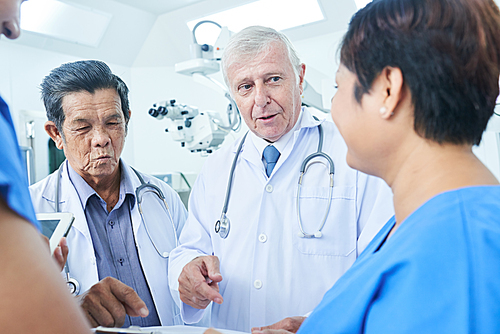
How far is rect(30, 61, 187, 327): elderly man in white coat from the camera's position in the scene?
1.34m

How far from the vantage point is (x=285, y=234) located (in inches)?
49.6

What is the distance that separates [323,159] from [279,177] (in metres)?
0.15

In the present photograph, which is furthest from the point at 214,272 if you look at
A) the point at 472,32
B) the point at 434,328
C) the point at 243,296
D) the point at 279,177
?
the point at 472,32

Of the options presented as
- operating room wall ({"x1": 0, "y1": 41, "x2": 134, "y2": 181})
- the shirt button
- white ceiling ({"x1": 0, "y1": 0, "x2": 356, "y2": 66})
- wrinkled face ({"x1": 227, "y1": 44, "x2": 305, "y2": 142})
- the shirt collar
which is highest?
white ceiling ({"x1": 0, "y1": 0, "x2": 356, "y2": 66})

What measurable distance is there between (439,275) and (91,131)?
1.18 m

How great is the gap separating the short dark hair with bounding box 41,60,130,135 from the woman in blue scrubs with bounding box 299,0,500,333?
3.20 feet

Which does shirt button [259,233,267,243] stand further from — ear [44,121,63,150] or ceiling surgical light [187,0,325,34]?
ceiling surgical light [187,0,325,34]

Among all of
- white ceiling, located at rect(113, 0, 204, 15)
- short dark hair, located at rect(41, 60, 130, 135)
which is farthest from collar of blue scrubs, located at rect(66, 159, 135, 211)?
white ceiling, located at rect(113, 0, 204, 15)

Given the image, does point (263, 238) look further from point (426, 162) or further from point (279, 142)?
point (426, 162)

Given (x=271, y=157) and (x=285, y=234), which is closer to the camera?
(x=285, y=234)

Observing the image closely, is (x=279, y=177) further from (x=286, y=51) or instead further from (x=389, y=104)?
(x=389, y=104)

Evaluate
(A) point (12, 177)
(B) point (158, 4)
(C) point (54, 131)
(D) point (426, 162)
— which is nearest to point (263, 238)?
(D) point (426, 162)

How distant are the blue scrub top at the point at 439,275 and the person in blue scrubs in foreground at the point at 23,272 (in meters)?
0.37

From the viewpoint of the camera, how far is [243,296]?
1.26m
